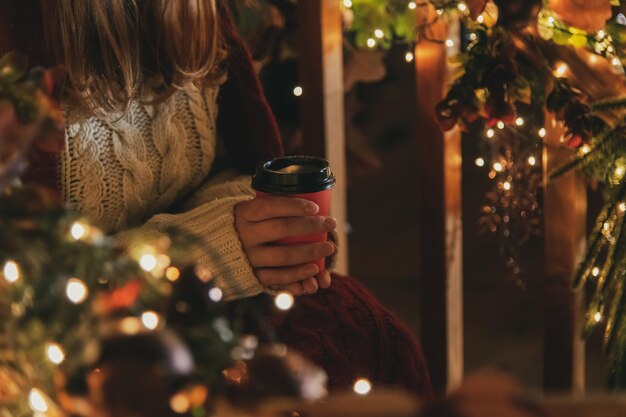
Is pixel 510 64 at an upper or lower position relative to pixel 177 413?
upper

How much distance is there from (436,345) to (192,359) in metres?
1.13

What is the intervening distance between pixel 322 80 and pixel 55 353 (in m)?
1.06

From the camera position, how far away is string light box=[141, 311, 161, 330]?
520 millimetres

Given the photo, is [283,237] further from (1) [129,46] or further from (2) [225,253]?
(1) [129,46]

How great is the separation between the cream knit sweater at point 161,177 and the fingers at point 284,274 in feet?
0.04

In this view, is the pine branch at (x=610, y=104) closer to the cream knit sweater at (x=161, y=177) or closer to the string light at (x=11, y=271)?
the cream knit sweater at (x=161, y=177)

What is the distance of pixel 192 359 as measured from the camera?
48 centimetres

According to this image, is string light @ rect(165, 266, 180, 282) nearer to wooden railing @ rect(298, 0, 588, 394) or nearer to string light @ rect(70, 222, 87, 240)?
string light @ rect(70, 222, 87, 240)

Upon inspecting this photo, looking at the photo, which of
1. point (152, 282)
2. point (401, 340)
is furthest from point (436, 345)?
point (152, 282)

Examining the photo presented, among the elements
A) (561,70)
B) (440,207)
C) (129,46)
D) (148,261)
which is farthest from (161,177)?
(148,261)

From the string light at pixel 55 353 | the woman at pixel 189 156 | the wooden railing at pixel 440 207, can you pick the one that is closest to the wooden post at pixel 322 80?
the wooden railing at pixel 440 207

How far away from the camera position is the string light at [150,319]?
52 centimetres

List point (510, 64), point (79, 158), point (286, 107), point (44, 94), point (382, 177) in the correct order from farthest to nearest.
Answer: point (382, 177), point (286, 107), point (79, 158), point (510, 64), point (44, 94)

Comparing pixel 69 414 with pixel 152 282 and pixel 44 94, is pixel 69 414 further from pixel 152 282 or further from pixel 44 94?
pixel 44 94
